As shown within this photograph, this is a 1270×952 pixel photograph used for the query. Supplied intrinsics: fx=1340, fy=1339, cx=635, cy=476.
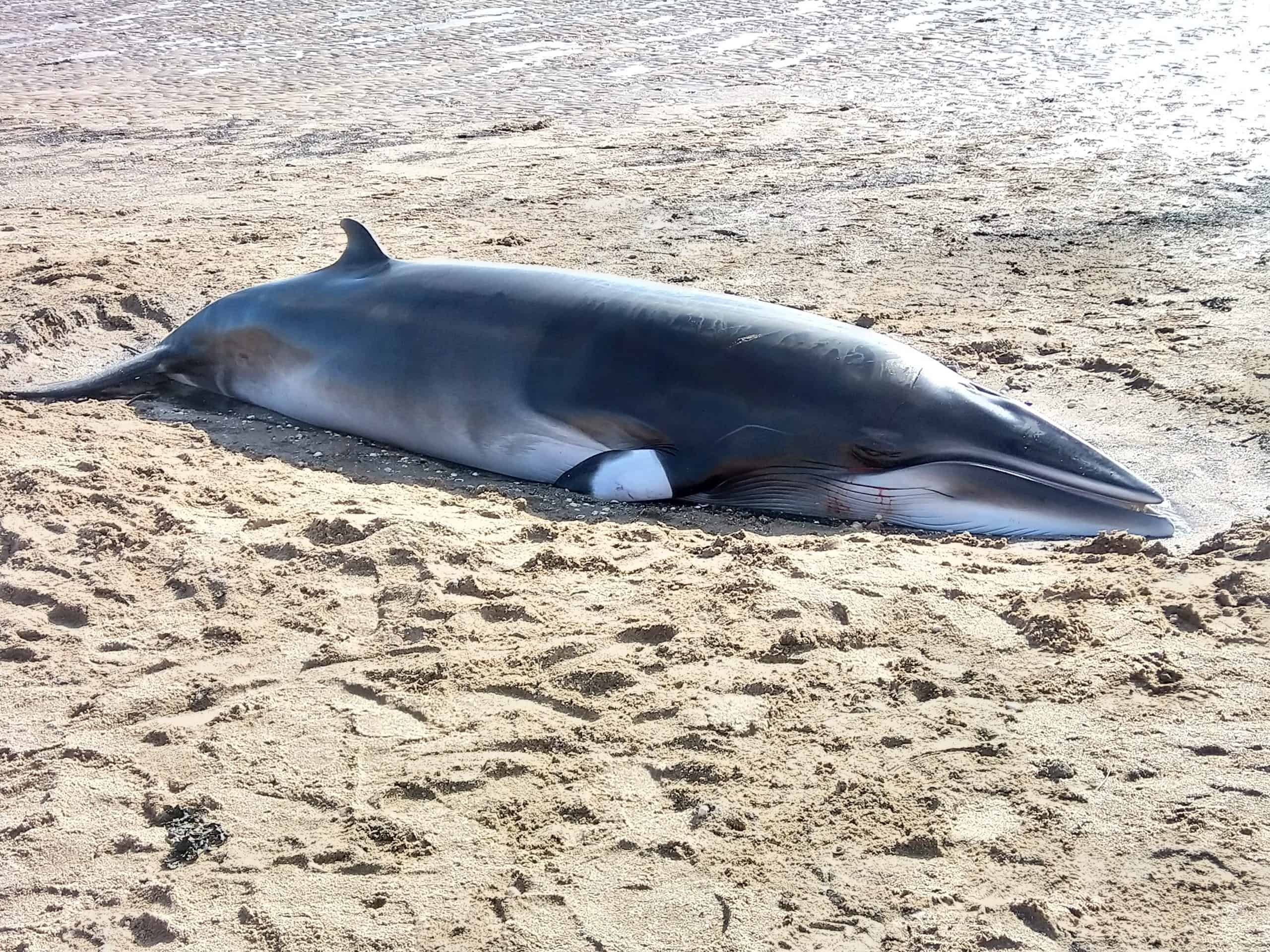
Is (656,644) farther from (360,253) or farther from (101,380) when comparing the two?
(101,380)

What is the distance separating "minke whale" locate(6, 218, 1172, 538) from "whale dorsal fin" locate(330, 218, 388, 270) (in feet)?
0.51

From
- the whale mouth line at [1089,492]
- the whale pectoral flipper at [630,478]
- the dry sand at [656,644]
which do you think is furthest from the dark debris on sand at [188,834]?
the whale mouth line at [1089,492]

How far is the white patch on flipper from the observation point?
22.2 ft

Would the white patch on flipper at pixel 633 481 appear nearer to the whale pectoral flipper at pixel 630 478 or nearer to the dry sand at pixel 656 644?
the whale pectoral flipper at pixel 630 478

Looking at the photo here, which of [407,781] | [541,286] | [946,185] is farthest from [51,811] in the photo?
[946,185]

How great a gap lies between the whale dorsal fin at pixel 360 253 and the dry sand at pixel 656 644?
1.15m

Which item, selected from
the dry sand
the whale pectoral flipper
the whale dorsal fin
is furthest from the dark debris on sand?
the whale dorsal fin

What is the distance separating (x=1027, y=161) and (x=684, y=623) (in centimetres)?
851

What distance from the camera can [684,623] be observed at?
523 cm

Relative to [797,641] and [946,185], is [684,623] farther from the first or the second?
[946,185]

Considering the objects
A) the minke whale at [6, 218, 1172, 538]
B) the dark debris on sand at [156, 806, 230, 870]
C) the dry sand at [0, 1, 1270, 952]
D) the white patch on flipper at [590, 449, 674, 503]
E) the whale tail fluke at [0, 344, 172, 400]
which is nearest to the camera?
the dry sand at [0, 1, 1270, 952]

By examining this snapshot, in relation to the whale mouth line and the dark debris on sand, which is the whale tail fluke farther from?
the whale mouth line

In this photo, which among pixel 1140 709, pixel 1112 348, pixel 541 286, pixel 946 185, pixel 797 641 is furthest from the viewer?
pixel 946 185

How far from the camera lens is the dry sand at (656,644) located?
381cm
